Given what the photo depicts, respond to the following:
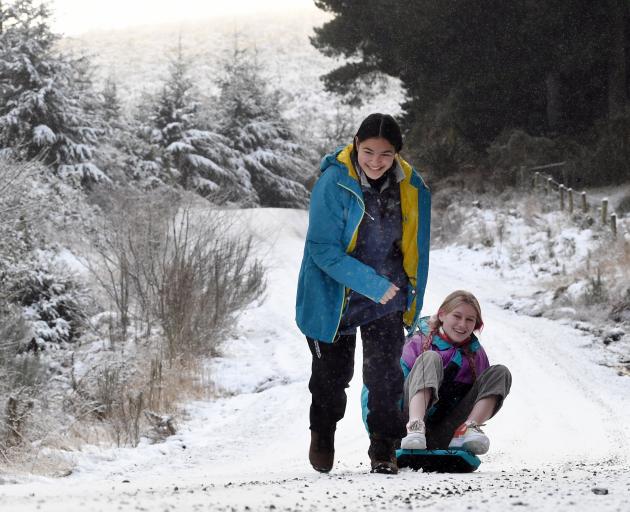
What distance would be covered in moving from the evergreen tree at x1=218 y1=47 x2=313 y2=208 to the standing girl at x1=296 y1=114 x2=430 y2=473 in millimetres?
33567

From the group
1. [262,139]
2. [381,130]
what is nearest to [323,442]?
[381,130]

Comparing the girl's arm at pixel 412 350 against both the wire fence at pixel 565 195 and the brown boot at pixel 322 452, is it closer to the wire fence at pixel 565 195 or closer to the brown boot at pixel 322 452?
the brown boot at pixel 322 452

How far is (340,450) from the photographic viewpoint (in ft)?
19.6

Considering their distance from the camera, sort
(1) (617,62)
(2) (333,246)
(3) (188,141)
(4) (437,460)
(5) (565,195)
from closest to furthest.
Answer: (2) (333,246) → (4) (437,460) → (5) (565,195) → (1) (617,62) → (3) (188,141)

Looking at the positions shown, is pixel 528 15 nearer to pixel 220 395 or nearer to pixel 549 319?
pixel 549 319

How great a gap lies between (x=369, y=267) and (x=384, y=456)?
3.21 feet

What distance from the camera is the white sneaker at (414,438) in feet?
14.0

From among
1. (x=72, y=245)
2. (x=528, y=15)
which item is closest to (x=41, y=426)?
(x=72, y=245)

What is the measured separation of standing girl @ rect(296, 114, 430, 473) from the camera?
4016 millimetres

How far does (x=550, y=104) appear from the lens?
24906 millimetres

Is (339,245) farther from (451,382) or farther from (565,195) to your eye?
(565,195)

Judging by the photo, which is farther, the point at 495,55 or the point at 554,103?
the point at 554,103

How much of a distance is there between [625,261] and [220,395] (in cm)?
771

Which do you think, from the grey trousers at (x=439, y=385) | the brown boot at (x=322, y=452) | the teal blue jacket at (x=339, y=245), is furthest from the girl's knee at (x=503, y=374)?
the brown boot at (x=322, y=452)
